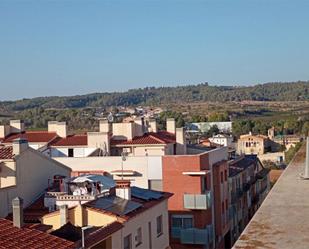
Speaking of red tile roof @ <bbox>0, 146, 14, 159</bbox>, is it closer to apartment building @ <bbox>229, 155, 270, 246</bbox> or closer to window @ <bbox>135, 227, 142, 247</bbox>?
window @ <bbox>135, 227, 142, 247</bbox>

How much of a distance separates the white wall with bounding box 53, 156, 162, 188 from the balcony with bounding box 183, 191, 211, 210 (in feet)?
6.66

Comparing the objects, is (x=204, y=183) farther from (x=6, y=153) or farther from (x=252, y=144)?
(x=252, y=144)

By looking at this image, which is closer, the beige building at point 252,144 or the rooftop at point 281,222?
A: the rooftop at point 281,222

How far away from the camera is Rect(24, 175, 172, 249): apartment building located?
1805 centimetres

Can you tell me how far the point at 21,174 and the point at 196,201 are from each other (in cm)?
1134

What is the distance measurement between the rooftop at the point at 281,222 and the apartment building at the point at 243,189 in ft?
107

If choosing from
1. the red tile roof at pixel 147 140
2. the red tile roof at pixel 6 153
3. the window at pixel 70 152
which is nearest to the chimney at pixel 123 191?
the red tile roof at pixel 6 153

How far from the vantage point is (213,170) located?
3509 centimetres

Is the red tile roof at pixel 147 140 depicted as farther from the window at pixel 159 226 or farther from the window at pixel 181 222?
the window at pixel 159 226

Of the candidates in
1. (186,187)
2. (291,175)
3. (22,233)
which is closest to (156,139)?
(186,187)

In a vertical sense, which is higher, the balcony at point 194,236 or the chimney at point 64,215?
the chimney at point 64,215

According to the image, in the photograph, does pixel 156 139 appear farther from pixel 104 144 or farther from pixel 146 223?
pixel 146 223

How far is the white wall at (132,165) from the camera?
1294 inches

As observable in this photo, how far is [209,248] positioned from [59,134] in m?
13.7
